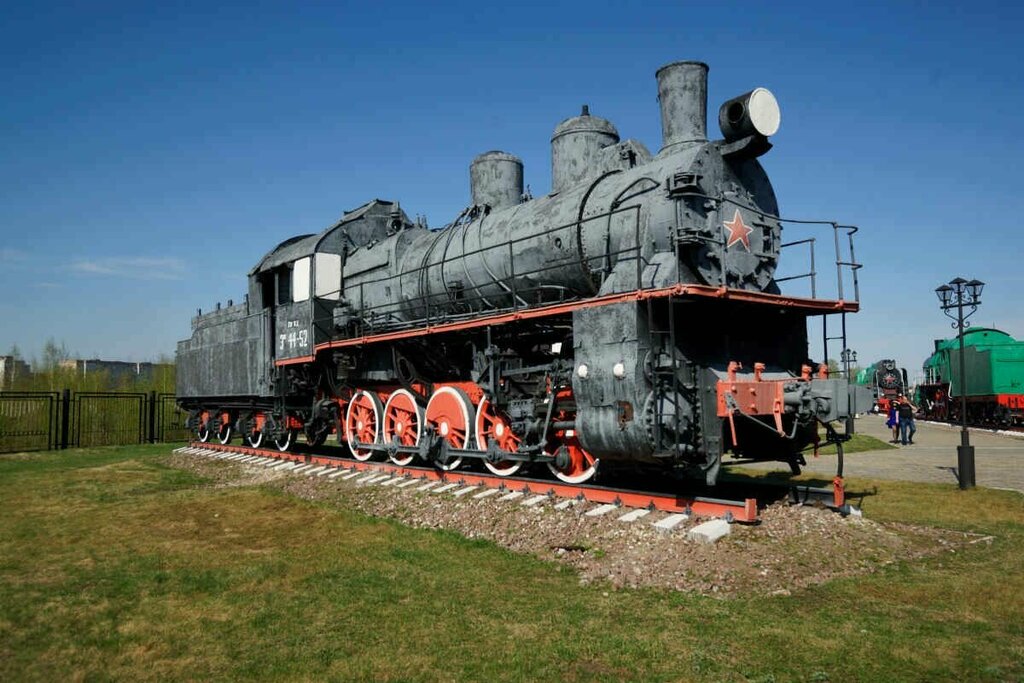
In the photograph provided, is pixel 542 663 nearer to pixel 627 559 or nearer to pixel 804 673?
pixel 804 673

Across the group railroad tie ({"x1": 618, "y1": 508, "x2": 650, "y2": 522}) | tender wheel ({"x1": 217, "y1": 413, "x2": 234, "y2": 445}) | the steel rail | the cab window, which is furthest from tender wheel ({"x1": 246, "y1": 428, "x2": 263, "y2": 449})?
railroad tie ({"x1": 618, "y1": 508, "x2": 650, "y2": 522})

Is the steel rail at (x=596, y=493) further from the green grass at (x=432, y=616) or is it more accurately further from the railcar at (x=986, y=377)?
the railcar at (x=986, y=377)

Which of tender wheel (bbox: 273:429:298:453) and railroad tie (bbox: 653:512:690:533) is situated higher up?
tender wheel (bbox: 273:429:298:453)

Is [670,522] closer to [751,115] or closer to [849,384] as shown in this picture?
[849,384]

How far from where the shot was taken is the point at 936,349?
125 feet

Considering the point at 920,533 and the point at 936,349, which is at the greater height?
the point at 936,349

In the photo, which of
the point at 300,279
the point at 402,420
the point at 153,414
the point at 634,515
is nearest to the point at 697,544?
the point at 634,515

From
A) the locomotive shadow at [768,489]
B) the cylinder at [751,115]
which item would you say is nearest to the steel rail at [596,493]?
the locomotive shadow at [768,489]

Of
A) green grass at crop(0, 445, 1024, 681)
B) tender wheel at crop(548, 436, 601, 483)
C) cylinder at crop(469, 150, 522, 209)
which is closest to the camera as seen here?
green grass at crop(0, 445, 1024, 681)

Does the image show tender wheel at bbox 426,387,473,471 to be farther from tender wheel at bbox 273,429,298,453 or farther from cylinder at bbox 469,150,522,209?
tender wheel at bbox 273,429,298,453

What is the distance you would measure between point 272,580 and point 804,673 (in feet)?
15.0

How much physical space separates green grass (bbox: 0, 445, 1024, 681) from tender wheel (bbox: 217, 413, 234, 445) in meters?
11.2

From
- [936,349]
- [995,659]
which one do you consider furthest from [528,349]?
[936,349]

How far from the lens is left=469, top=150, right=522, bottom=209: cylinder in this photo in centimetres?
1283
